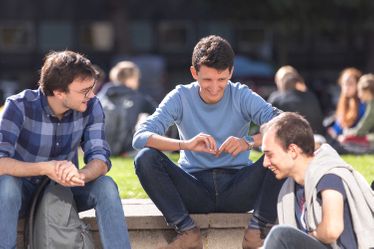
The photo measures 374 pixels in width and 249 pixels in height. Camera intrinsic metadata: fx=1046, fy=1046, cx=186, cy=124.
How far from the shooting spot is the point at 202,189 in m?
6.29

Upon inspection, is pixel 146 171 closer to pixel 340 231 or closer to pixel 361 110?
pixel 340 231

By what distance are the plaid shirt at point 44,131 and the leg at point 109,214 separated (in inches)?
7.7

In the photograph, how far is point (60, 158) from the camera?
613 cm

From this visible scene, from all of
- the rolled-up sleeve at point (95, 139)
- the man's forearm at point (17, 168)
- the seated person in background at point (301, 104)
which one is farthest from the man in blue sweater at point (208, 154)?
the seated person in background at point (301, 104)

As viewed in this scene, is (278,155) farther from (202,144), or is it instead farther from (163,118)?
(163,118)

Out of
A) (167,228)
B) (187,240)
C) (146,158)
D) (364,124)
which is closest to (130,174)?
(167,228)

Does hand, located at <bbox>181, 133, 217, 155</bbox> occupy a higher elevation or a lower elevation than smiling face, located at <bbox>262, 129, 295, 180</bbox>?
lower

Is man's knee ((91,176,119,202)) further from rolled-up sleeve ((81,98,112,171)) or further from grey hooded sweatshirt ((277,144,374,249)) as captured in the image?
grey hooded sweatshirt ((277,144,374,249))

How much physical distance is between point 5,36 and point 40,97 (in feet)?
108

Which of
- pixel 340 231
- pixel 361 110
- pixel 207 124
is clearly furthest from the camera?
pixel 361 110

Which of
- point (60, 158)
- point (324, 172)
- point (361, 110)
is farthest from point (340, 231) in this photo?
point (361, 110)

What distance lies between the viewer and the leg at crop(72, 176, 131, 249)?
581 cm

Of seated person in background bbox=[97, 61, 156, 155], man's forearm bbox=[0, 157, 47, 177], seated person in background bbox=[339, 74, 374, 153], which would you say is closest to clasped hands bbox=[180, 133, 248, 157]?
man's forearm bbox=[0, 157, 47, 177]

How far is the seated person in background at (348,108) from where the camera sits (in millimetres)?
13688
